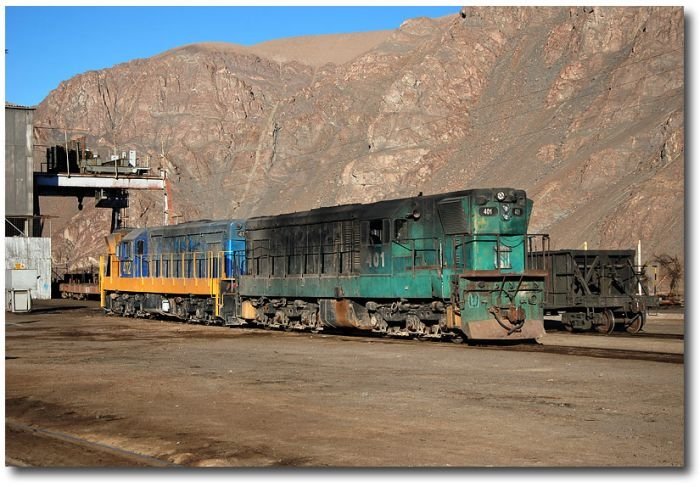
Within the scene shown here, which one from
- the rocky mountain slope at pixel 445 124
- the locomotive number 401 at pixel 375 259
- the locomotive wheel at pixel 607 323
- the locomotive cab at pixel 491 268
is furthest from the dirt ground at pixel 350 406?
the rocky mountain slope at pixel 445 124

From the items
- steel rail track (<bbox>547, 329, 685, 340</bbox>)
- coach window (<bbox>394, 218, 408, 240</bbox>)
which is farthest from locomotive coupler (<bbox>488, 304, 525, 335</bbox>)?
steel rail track (<bbox>547, 329, 685, 340</bbox>)

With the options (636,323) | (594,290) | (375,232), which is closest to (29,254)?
(375,232)

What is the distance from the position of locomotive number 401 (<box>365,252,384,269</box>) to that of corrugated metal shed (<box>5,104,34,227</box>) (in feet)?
119

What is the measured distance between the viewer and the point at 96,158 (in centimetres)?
7581

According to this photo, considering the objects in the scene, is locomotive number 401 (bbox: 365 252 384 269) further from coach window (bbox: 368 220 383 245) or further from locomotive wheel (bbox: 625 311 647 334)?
locomotive wheel (bbox: 625 311 647 334)

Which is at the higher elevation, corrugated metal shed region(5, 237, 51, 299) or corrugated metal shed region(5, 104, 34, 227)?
corrugated metal shed region(5, 104, 34, 227)

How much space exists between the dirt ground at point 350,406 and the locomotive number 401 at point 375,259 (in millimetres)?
3557

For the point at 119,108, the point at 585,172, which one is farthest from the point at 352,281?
the point at 119,108

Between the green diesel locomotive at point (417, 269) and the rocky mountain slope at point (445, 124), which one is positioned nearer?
the green diesel locomotive at point (417, 269)

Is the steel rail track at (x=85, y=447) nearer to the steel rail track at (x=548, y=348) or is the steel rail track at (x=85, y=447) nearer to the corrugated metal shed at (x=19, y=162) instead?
the steel rail track at (x=548, y=348)

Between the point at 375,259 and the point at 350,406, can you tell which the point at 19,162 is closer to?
the point at 375,259

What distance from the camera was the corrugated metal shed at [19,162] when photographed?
5898 cm

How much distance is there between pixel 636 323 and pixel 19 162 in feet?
135

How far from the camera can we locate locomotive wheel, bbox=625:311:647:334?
32.6 meters
